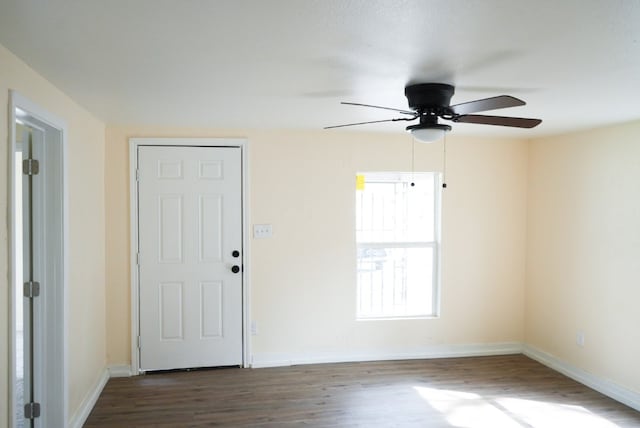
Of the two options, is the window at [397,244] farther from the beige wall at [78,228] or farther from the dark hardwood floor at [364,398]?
the beige wall at [78,228]

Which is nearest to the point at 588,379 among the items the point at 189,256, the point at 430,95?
the point at 430,95

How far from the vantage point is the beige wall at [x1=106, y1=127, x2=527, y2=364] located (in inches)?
161

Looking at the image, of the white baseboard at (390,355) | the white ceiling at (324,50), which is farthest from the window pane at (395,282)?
the white ceiling at (324,50)

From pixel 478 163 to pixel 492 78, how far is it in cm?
235

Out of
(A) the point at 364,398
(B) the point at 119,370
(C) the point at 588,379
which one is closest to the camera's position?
(A) the point at 364,398

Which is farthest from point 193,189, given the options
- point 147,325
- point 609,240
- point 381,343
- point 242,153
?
point 609,240

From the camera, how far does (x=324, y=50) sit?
1.98 m

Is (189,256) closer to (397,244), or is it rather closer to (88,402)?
(88,402)

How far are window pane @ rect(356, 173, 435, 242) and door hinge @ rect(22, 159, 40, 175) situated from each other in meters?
2.80

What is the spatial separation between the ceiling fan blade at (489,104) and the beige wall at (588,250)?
6.78 feet

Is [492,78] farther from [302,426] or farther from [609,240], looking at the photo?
[302,426]

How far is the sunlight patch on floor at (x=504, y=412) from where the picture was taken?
3.24 m

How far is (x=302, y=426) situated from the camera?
3186 mm

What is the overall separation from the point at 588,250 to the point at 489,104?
8.19 ft
